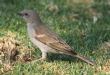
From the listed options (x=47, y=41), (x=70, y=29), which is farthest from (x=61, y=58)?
(x=70, y=29)

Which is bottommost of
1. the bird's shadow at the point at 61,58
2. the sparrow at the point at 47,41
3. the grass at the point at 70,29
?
the bird's shadow at the point at 61,58

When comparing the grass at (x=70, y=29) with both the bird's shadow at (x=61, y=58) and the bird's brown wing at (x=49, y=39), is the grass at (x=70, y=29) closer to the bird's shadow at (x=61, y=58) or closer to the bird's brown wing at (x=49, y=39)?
the bird's shadow at (x=61, y=58)

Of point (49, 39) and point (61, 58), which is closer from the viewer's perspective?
point (49, 39)

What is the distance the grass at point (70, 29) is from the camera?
30.1 ft

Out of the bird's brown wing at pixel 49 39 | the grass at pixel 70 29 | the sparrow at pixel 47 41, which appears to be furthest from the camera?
the bird's brown wing at pixel 49 39

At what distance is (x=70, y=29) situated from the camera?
38.7ft

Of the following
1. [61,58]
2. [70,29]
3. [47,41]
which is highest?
[47,41]

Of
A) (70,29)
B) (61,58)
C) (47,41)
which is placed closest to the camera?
(47,41)

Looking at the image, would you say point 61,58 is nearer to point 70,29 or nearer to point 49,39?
point 49,39

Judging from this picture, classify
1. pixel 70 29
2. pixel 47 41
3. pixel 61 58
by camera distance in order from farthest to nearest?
1. pixel 70 29
2. pixel 61 58
3. pixel 47 41

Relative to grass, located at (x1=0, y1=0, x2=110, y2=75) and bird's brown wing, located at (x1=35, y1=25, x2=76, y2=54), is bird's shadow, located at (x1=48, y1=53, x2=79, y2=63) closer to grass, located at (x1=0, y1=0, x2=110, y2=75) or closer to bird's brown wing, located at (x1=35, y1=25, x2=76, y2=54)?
grass, located at (x1=0, y1=0, x2=110, y2=75)

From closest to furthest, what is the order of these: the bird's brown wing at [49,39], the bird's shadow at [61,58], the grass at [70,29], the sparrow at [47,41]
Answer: the grass at [70,29]
the sparrow at [47,41]
the bird's brown wing at [49,39]
the bird's shadow at [61,58]

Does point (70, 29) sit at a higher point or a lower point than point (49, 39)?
lower

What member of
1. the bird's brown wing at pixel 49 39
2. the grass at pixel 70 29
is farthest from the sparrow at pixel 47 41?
the grass at pixel 70 29
